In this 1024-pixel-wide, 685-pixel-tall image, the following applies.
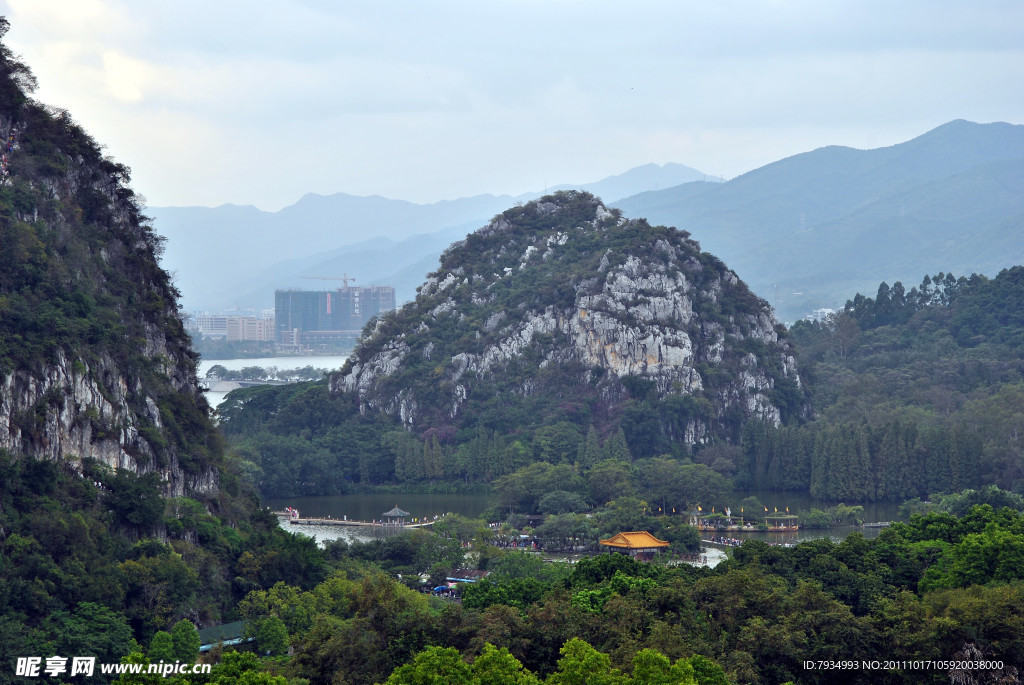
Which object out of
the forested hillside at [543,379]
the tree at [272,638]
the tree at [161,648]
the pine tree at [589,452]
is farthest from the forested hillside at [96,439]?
the forested hillside at [543,379]

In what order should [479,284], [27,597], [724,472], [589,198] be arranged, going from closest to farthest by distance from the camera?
[27,597] < [724,472] < [479,284] < [589,198]

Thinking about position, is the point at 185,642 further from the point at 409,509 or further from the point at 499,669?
the point at 409,509

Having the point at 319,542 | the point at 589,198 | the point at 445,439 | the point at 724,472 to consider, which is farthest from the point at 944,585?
the point at 589,198

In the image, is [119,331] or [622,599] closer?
[622,599]

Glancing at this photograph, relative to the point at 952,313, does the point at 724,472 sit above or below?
below

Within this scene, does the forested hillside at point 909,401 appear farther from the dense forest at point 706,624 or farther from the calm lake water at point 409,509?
the dense forest at point 706,624

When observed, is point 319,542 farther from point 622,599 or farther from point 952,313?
point 952,313

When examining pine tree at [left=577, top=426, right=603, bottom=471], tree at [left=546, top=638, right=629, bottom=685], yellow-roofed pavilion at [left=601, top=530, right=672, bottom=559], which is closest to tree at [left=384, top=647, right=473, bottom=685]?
tree at [left=546, top=638, right=629, bottom=685]
